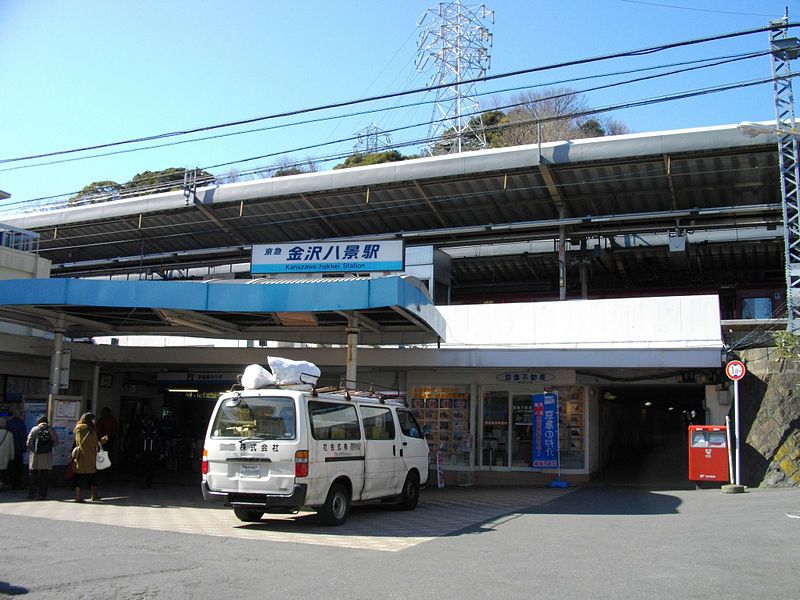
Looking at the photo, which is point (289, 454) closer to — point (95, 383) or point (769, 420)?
point (769, 420)

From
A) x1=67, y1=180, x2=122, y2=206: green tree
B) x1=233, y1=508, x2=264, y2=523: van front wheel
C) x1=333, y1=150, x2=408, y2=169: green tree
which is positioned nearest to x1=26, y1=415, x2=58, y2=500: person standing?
x1=233, y1=508, x2=264, y2=523: van front wheel

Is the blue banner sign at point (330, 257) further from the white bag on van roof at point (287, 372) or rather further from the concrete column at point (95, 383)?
the concrete column at point (95, 383)

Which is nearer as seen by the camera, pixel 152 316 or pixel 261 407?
pixel 261 407

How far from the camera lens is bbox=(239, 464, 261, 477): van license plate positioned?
415 inches

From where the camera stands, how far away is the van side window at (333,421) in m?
10.9

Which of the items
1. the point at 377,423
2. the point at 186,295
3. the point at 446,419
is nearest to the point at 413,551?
the point at 377,423

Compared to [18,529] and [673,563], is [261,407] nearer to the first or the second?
[18,529]

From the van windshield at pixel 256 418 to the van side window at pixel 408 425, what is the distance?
304 cm

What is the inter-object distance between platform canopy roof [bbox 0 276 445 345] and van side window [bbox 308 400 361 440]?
210 centimetres

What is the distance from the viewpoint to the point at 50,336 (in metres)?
19.0

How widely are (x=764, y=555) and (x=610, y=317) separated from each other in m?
9.28

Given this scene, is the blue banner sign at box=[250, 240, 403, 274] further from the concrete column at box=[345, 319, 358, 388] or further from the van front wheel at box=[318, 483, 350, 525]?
the van front wheel at box=[318, 483, 350, 525]

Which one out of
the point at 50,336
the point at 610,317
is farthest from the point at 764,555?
the point at 50,336

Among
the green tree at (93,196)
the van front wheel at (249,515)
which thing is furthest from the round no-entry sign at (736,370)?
the green tree at (93,196)
